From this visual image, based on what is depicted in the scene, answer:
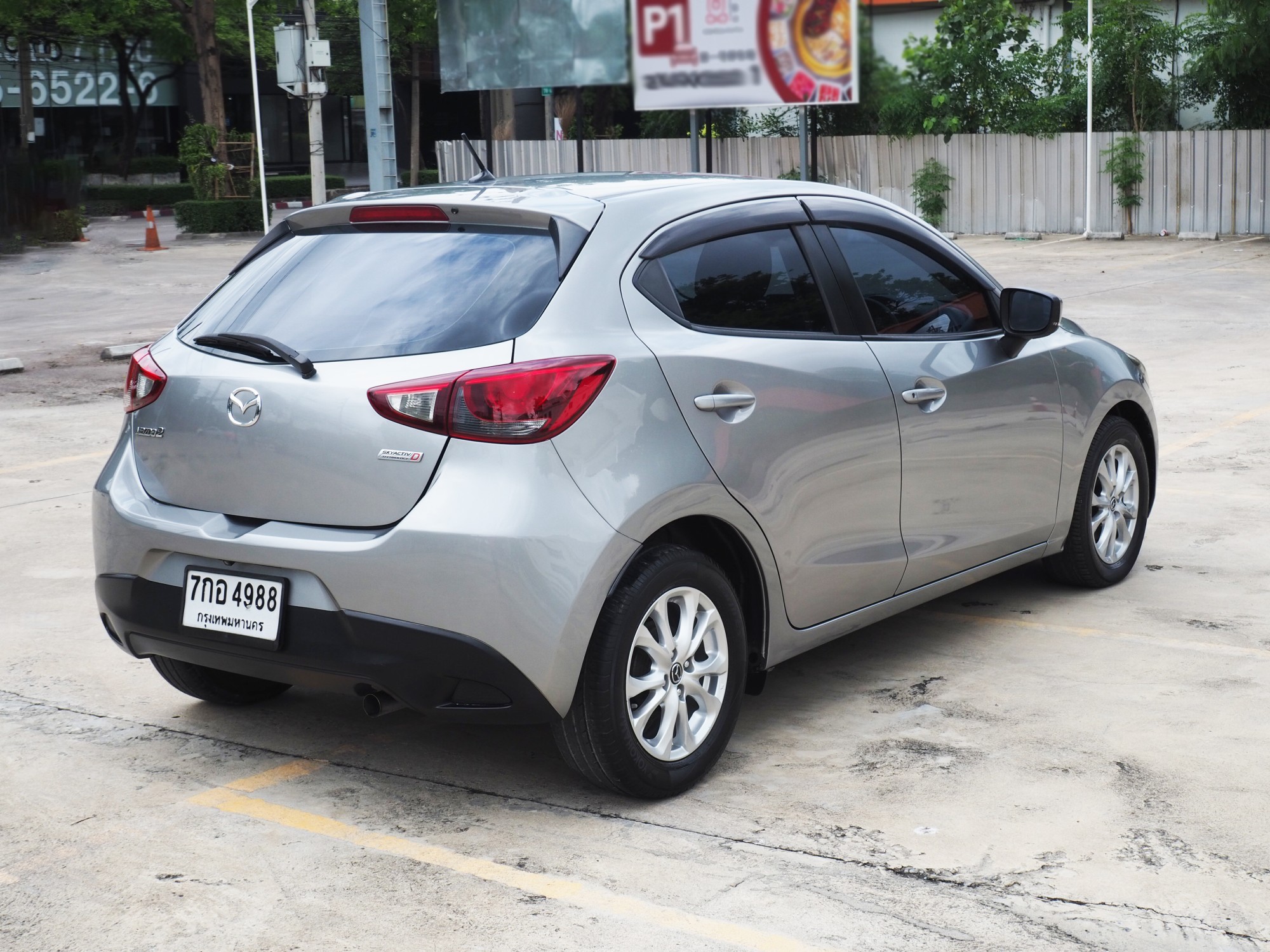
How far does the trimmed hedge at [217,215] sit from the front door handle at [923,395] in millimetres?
30443

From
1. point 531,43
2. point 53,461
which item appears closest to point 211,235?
point 531,43

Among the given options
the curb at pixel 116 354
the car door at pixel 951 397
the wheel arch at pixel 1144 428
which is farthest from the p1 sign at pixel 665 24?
the car door at pixel 951 397

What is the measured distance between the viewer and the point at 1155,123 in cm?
2955

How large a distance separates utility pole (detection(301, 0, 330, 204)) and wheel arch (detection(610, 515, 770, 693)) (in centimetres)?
1863

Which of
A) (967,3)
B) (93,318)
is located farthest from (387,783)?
(967,3)

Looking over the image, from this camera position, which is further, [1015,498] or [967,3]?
[967,3]

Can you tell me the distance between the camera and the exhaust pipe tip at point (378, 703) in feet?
12.9

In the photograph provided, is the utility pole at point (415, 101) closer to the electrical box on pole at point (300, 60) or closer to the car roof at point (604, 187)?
the electrical box on pole at point (300, 60)

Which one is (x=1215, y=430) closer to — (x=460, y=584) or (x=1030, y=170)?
(x=460, y=584)

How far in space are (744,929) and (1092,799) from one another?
3.90 ft

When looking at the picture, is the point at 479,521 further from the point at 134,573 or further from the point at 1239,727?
the point at 1239,727

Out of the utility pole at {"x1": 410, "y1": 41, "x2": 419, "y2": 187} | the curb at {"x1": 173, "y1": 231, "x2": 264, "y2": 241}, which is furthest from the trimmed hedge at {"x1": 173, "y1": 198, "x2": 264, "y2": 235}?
the utility pole at {"x1": 410, "y1": 41, "x2": 419, "y2": 187}

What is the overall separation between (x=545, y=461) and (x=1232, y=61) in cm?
2740

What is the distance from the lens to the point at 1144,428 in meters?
6.27
